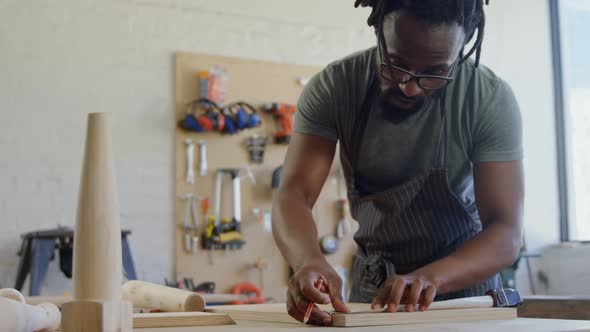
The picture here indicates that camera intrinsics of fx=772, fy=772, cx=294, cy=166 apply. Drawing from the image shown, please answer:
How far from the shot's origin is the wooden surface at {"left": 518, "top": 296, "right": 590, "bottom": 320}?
185cm

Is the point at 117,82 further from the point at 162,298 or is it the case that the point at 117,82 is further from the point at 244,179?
the point at 162,298

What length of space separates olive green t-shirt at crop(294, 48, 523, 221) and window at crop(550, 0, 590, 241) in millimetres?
4219

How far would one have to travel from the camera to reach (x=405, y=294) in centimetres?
142

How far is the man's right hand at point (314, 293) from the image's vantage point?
1.29 m

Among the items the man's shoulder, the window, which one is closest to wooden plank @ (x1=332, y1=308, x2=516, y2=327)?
the man's shoulder

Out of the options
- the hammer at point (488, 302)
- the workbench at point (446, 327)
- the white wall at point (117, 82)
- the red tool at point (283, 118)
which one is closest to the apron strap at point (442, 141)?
the hammer at point (488, 302)

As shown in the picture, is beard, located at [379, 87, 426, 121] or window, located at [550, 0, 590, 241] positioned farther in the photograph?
window, located at [550, 0, 590, 241]

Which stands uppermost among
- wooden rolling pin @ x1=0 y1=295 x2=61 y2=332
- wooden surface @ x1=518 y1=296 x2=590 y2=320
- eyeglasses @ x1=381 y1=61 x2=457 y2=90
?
eyeglasses @ x1=381 y1=61 x2=457 y2=90

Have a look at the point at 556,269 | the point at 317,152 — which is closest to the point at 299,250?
the point at 317,152

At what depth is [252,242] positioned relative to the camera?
16.0 feet

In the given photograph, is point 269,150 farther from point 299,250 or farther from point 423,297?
point 423,297

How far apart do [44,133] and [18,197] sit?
391mm

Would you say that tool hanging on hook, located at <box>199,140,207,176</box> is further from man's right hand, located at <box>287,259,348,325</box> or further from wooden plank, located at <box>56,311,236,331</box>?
wooden plank, located at <box>56,311,236,331</box>

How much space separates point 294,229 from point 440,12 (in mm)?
605
